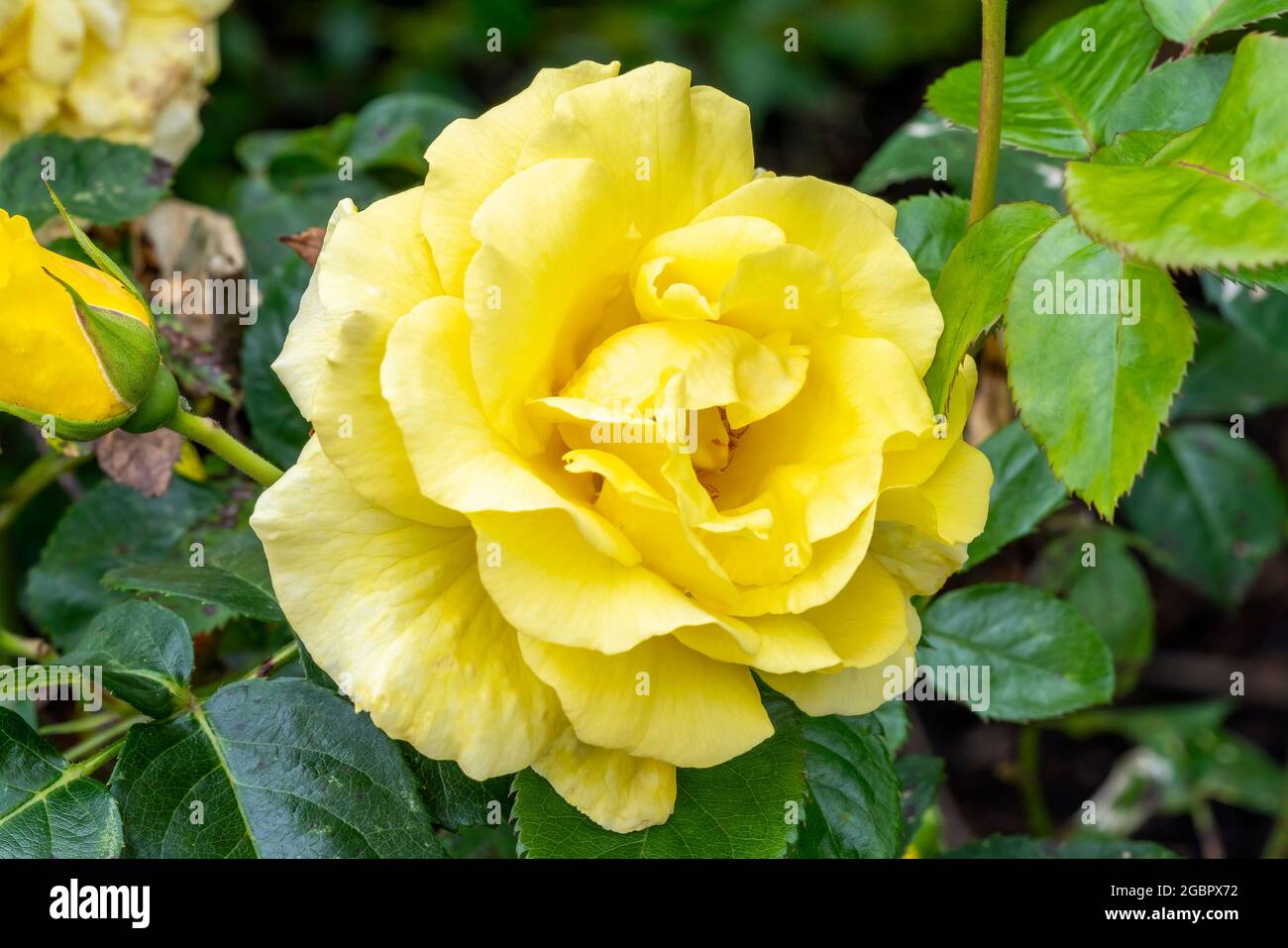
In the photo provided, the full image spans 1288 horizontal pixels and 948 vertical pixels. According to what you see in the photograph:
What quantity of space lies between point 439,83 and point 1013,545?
62.3 inches

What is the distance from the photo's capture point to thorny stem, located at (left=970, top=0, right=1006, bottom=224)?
77 centimetres

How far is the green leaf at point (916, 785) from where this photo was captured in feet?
3.85

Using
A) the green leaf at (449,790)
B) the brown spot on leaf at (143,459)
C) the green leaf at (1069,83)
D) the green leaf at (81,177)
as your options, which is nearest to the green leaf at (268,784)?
the green leaf at (449,790)

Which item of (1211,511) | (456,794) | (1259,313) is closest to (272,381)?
(456,794)

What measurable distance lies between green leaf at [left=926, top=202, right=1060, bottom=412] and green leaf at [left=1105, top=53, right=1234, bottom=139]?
169 mm

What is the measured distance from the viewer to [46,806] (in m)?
0.76

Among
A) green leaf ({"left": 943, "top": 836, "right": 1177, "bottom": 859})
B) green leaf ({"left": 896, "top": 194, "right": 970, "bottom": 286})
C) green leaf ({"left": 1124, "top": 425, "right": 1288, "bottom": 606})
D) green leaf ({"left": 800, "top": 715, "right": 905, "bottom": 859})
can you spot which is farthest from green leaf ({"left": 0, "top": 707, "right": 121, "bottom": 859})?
green leaf ({"left": 1124, "top": 425, "right": 1288, "bottom": 606})

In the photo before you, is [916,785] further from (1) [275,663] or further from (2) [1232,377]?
(2) [1232,377]

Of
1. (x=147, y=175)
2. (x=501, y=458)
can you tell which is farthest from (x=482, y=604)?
(x=147, y=175)

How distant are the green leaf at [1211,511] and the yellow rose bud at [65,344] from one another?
1.32 m

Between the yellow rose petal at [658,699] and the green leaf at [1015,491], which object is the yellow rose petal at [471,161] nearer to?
the yellow rose petal at [658,699]

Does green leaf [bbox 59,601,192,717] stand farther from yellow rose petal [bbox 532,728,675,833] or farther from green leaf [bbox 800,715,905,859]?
green leaf [bbox 800,715,905,859]

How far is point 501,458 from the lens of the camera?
654 mm
